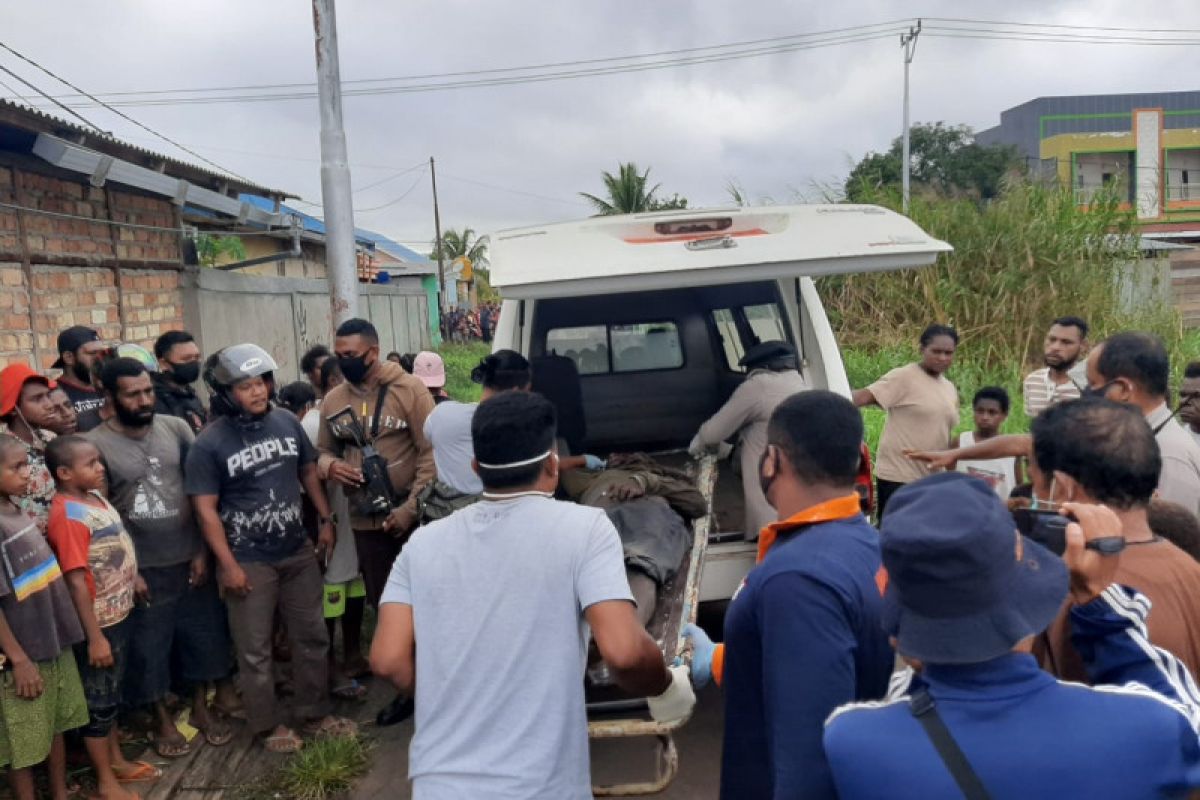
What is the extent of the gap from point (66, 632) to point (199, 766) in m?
1.02

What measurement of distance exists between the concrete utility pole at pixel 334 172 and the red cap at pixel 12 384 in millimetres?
4028

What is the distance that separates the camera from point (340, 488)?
16.3ft

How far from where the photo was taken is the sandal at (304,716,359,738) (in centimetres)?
439

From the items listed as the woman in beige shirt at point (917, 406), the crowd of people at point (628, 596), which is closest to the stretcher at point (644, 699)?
the crowd of people at point (628, 596)

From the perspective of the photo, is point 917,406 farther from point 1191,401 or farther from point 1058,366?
point 1191,401

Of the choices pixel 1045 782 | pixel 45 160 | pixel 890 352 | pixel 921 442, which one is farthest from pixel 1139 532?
pixel 890 352

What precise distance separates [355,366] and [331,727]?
1655 millimetres

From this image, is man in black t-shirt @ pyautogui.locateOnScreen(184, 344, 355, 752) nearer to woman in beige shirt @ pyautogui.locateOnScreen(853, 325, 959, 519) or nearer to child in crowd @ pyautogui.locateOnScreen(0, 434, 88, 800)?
child in crowd @ pyautogui.locateOnScreen(0, 434, 88, 800)

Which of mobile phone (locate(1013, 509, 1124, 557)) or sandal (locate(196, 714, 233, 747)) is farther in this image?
sandal (locate(196, 714, 233, 747))

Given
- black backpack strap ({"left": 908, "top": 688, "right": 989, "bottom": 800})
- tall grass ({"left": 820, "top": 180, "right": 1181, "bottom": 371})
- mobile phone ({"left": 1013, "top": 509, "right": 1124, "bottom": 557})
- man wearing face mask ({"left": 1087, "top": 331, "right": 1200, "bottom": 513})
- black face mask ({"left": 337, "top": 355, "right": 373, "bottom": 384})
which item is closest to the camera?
black backpack strap ({"left": 908, "top": 688, "right": 989, "bottom": 800})

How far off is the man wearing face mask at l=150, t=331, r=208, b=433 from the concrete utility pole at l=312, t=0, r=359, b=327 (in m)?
2.77

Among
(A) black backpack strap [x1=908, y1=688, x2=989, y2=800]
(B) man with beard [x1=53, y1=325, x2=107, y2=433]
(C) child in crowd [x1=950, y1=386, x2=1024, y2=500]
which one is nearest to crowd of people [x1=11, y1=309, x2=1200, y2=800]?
(A) black backpack strap [x1=908, y1=688, x2=989, y2=800]

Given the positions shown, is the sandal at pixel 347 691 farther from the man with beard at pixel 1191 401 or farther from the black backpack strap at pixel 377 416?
the man with beard at pixel 1191 401

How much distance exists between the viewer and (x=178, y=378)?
17.0ft
